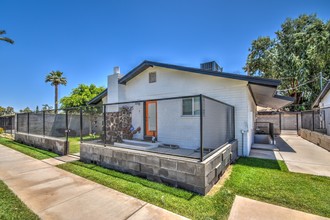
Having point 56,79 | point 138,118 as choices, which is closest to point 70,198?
point 138,118

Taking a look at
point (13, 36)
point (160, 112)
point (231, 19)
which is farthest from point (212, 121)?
point (13, 36)

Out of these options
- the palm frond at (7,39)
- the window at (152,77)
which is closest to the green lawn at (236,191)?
the window at (152,77)

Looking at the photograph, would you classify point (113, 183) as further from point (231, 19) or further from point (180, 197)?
point (231, 19)

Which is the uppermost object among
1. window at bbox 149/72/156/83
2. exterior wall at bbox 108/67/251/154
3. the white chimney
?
the white chimney

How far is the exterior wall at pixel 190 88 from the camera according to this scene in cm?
638

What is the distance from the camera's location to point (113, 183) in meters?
3.82

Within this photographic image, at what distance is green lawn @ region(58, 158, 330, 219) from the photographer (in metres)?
2.75

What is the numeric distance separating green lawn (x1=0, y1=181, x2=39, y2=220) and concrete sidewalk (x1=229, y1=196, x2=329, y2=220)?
10.6 ft

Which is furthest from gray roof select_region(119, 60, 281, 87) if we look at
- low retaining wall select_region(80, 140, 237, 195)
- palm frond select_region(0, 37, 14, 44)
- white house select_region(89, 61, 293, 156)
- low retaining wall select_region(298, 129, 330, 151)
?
palm frond select_region(0, 37, 14, 44)

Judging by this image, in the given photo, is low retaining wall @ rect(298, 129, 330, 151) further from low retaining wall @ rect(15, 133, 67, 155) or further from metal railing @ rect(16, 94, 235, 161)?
low retaining wall @ rect(15, 133, 67, 155)

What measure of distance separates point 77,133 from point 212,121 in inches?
466

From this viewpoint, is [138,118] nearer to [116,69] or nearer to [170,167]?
[116,69]

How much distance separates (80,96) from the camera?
21.6 metres

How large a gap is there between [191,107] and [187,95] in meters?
0.88
